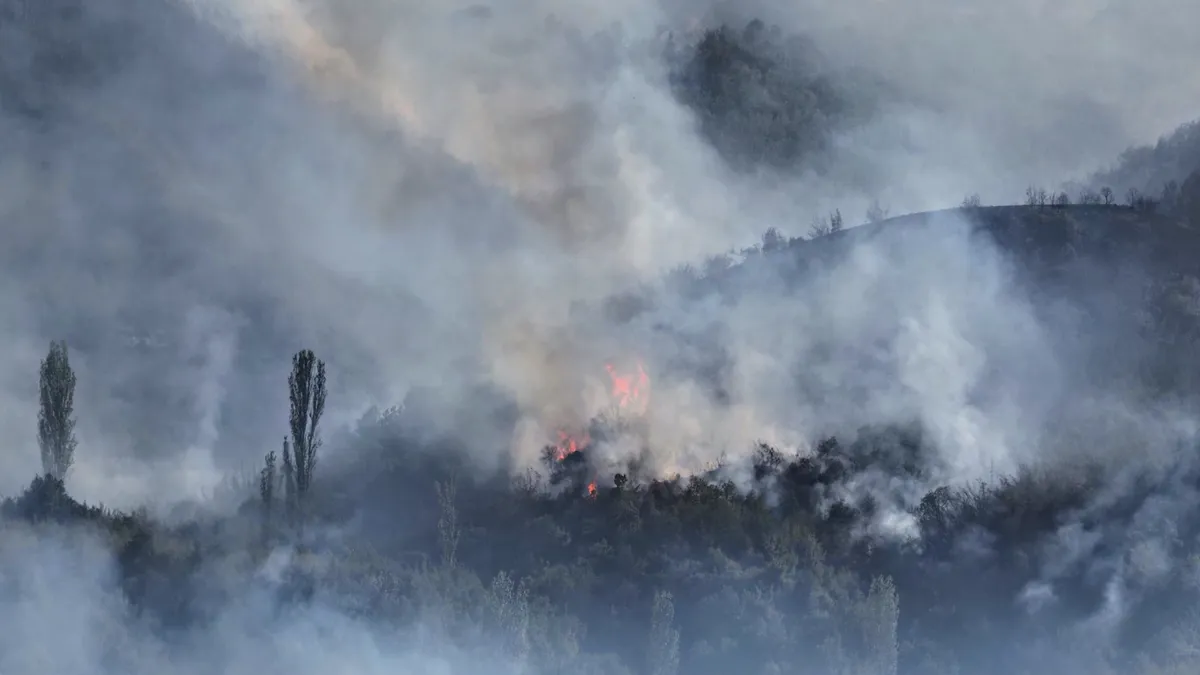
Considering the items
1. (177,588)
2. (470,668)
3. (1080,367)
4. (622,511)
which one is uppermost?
(1080,367)

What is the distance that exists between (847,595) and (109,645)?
6436 centimetres

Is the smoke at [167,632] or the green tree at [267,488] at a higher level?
the green tree at [267,488]

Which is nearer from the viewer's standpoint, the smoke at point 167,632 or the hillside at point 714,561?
the smoke at point 167,632

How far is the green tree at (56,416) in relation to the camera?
11975 centimetres

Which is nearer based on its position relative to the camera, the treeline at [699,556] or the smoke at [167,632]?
the smoke at [167,632]

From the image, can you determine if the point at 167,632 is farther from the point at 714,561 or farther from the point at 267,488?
the point at 714,561

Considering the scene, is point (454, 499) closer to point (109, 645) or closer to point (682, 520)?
point (682, 520)

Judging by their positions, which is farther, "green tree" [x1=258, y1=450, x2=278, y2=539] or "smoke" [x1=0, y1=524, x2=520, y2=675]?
"green tree" [x1=258, y1=450, x2=278, y2=539]

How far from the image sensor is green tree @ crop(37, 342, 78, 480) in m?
120

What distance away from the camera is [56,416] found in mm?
121188

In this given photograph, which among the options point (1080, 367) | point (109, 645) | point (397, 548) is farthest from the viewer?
point (1080, 367)

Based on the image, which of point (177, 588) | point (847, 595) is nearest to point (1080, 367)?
point (847, 595)

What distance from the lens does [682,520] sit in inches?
5197

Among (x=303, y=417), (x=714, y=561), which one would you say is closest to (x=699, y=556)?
(x=714, y=561)
